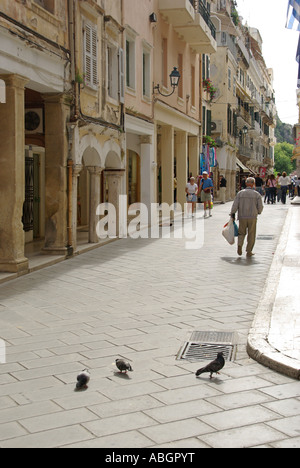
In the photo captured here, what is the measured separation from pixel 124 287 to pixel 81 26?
6.71 metres

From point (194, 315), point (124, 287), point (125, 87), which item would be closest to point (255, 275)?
point (124, 287)

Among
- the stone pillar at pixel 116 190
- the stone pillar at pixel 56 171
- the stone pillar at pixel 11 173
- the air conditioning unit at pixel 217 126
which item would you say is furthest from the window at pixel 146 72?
the air conditioning unit at pixel 217 126

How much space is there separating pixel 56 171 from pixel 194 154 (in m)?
18.3

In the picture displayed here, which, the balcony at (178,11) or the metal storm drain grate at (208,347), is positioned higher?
the balcony at (178,11)

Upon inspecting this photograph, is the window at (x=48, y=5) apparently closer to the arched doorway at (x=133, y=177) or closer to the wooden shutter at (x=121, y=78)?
the wooden shutter at (x=121, y=78)

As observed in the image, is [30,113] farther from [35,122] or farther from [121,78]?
[121,78]

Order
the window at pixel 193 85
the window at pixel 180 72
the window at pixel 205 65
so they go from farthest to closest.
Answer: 1. the window at pixel 205 65
2. the window at pixel 193 85
3. the window at pixel 180 72

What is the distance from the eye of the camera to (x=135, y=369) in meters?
5.61

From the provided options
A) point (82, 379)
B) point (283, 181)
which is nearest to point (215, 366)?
point (82, 379)

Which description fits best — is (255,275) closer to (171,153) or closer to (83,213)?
(83,213)

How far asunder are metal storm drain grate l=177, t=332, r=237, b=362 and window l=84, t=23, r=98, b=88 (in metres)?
8.86

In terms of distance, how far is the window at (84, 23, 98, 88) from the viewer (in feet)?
46.4

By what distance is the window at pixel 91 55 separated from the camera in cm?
1413

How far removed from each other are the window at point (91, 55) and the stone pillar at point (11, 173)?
12.0ft
